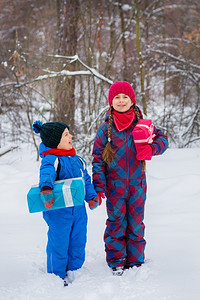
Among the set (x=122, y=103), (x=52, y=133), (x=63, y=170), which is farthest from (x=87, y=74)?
(x=63, y=170)

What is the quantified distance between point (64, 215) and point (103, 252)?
2.83ft

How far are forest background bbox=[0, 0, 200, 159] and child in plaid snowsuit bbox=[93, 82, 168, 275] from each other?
288 cm

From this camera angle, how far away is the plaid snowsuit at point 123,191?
2520 mm

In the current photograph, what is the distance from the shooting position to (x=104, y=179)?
8.38ft

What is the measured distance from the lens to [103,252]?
9.72 feet

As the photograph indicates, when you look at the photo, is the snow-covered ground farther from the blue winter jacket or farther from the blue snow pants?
the blue winter jacket

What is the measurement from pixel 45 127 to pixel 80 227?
0.80 metres

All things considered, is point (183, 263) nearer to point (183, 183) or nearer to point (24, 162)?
point (183, 183)

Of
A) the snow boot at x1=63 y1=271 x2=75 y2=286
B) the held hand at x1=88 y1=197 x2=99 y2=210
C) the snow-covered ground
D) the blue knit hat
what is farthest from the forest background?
the snow boot at x1=63 y1=271 x2=75 y2=286

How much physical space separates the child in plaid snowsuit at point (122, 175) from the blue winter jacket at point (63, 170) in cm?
10

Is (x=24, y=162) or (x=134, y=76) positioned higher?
(x=134, y=76)

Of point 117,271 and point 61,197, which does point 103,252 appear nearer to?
point 117,271

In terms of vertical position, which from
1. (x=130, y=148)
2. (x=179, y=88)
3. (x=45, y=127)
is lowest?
(x=130, y=148)

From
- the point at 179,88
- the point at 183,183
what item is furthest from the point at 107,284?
the point at 179,88
